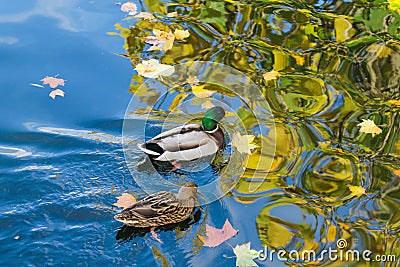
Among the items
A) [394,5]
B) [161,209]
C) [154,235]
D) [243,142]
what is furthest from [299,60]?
[154,235]

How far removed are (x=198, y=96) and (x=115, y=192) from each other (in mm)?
1530

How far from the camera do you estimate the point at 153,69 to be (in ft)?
18.3

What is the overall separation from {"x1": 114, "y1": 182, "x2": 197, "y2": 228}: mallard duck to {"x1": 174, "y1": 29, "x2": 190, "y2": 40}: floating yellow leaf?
2516 mm

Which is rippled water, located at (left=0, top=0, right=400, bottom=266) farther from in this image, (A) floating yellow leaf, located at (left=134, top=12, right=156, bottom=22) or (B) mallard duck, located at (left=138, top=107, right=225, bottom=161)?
(B) mallard duck, located at (left=138, top=107, right=225, bottom=161)

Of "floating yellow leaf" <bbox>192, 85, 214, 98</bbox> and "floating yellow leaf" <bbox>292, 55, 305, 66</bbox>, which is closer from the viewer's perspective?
"floating yellow leaf" <bbox>192, 85, 214, 98</bbox>

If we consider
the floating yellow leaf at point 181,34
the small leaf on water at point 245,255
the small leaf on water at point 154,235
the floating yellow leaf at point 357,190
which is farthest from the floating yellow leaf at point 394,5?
the small leaf on water at point 154,235

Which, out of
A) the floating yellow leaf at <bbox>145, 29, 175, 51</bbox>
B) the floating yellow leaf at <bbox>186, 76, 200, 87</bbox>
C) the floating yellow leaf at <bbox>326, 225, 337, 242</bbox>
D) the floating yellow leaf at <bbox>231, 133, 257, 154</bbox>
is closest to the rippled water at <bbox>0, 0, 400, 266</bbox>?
the floating yellow leaf at <bbox>326, 225, 337, 242</bbox>

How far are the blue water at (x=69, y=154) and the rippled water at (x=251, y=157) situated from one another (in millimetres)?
11

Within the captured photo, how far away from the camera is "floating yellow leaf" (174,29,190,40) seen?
610 cm

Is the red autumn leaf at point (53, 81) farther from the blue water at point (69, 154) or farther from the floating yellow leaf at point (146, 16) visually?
the floating yellow leaf at point (146, 16)

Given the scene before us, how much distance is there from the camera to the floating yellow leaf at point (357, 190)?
Result: 424 centimetres

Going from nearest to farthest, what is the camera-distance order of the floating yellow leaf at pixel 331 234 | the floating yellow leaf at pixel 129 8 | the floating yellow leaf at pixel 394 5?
the floating yellow leaf at pixel 331 234, the floating yellow leaf at pixel 129 8, the floating yellow leaf at pixel 394 5

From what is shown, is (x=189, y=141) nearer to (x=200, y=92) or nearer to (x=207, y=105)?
(x=207, y=105)

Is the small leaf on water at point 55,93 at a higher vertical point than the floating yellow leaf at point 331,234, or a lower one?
higher
